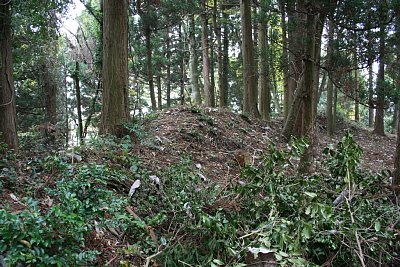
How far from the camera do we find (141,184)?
13.0 feet

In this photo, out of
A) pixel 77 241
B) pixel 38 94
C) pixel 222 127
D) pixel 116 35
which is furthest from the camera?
pixel 38 94

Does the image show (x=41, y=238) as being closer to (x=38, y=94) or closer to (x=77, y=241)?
(x=77, y=241)

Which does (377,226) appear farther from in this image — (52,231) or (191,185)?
(52,231)

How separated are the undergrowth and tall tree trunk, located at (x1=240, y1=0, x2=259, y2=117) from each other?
6477 millimetres

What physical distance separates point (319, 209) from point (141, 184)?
2.00m

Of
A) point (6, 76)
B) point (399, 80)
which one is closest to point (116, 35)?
point (6, 76)

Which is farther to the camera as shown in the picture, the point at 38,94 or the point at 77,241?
the point at 38,94

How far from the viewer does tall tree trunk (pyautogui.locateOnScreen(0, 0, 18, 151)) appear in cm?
485

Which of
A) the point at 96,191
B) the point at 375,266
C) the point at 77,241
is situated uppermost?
the point at 96,191

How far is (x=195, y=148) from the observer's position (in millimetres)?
6309

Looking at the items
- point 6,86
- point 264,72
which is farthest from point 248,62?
point 6,86

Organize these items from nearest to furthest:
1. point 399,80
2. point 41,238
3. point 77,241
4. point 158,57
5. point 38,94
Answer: point 41,238
point 77,241
point 399,80
point 38,94
point 158,57

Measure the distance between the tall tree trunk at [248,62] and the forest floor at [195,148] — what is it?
67cm

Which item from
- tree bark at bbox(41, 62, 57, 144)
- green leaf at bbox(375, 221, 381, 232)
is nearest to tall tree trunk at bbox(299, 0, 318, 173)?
green leaf at bbox(375, 221, 381, 232)
